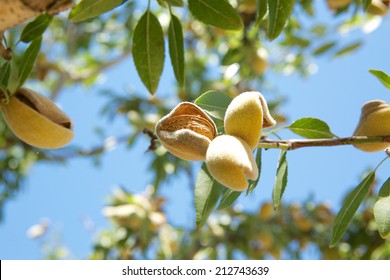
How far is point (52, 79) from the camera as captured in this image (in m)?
4.80

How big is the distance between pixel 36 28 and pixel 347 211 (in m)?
Answer: 0.86

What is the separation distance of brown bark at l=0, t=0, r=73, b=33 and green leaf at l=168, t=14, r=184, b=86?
441 millimetres

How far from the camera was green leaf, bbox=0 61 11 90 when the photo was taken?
4.00ft

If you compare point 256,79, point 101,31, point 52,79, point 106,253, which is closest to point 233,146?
point 256,79

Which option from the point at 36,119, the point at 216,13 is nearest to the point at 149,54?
the point at 216,13

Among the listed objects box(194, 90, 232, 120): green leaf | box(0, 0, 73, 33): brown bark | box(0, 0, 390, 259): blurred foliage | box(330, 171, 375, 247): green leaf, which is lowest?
box(0, 0, 390, 259): blurred foliage

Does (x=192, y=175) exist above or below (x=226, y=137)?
below

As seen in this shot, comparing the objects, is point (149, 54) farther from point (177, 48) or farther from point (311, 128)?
point (311, 128)

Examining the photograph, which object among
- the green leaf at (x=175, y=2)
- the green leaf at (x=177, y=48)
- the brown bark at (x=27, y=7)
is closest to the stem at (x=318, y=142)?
the green leaf at (x=177, y=48)

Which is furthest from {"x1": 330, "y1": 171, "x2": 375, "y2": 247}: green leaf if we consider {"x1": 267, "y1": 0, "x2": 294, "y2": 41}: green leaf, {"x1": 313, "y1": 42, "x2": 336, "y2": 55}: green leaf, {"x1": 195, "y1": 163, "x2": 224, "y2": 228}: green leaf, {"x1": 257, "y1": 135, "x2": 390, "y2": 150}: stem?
{"x1": 313, "y1": 42, "x2": 336, "y2": 55}: green leaf

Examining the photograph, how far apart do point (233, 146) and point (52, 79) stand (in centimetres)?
406

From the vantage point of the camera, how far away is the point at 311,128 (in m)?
1.33

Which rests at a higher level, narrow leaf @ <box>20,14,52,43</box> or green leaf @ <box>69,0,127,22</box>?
green leaf @ <box>69,0,127,22</box>

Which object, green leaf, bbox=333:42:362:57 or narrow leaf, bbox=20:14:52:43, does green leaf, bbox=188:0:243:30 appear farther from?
green leaf, bbox=333:42:362:57
